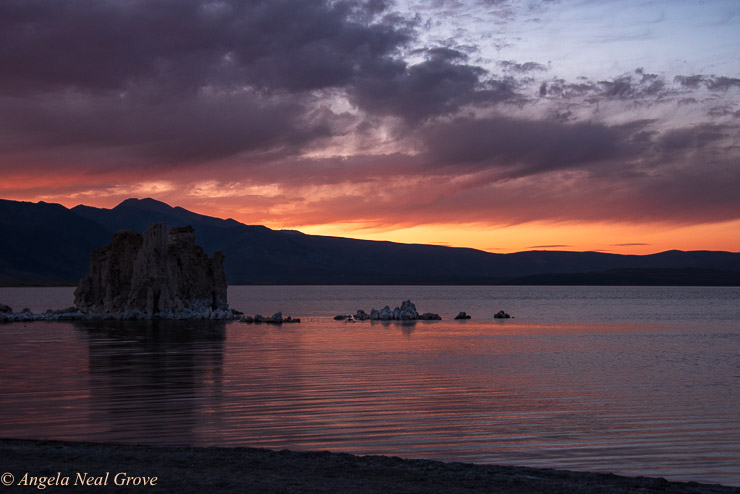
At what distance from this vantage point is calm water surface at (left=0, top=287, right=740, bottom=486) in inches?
546

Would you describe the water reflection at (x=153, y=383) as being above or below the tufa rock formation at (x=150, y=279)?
below

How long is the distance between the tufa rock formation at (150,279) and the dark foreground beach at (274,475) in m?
55.1

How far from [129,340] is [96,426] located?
1108 inches

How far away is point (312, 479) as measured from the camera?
33.2ft

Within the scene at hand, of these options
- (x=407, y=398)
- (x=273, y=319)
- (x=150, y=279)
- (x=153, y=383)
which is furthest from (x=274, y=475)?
(x=150, y=279)

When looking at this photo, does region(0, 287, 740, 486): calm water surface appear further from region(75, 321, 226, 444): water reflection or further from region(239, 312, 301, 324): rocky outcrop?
region(239, 312, 301, 324): rocky outcrop

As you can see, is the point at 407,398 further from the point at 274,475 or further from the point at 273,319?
the point at 273,319

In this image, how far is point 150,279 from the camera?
216 feet

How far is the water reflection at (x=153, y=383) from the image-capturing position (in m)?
15.7

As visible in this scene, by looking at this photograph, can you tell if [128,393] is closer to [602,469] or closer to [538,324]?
[602,469]

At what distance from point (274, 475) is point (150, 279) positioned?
58854 millimetres

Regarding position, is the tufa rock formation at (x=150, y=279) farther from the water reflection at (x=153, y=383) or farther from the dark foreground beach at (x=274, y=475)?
the dark foreground beach at (x=274, y=475)

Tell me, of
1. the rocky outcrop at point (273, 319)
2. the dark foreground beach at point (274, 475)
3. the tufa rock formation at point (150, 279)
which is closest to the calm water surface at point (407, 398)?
the dark foreground beach at point (274, 475)

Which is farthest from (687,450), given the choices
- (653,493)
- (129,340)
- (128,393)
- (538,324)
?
(538,324)
